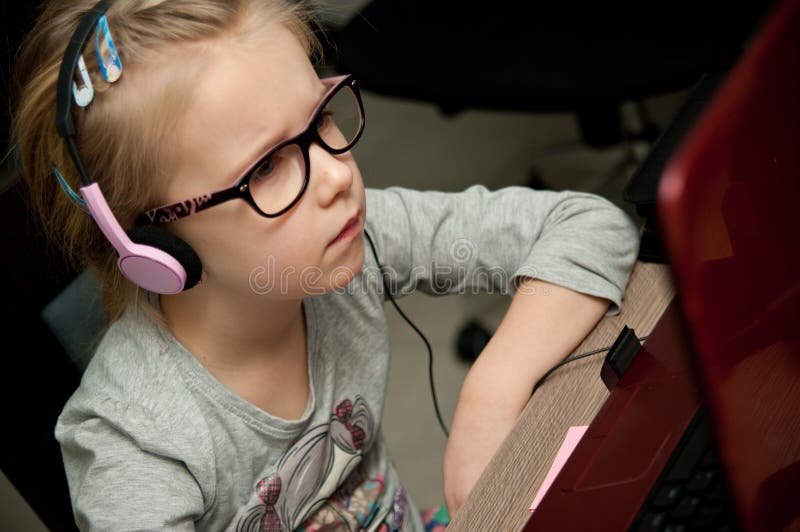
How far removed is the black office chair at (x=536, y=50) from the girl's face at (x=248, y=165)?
0.68m

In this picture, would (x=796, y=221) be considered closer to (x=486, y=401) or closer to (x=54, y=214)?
(x=486, y=401)

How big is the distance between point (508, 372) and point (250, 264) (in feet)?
0.87

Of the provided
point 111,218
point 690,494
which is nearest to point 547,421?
point 690,494

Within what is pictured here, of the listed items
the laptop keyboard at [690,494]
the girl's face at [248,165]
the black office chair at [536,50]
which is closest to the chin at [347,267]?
the girl's face at [248,165]

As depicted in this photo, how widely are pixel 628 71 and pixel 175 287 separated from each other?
915mm

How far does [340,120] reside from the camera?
2.81 ft

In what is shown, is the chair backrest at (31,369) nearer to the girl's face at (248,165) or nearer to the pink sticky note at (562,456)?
the girl's face at (248,165)

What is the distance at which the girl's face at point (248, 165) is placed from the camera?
0.70 m

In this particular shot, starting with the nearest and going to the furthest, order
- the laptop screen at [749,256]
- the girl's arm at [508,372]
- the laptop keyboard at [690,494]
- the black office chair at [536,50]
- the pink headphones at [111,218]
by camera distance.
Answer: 1. the laptop screen at [749,256]
2. the laptop keyboard at [690,494]
3. the pink headphones at [111,218]
4. the girl's arm at [508,372]
5. the black office chair at [536,50]

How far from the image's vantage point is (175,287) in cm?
73

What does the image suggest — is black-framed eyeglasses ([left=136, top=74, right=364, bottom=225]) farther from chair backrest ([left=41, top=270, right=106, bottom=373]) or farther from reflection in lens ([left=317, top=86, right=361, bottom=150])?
chair backrest ([left=41, top=270, right=106, bottom=373])

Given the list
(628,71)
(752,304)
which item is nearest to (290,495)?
(752,304)

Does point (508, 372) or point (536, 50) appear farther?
point (536, 50)

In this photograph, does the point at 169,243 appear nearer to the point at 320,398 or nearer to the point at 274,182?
the point at 274,182
